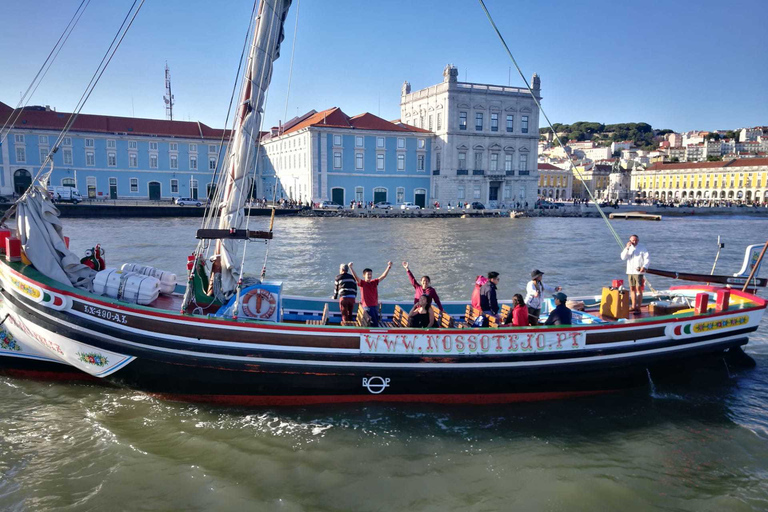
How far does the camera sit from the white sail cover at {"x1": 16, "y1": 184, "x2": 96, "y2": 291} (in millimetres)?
7531

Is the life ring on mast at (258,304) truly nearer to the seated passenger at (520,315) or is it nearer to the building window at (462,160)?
the seated passenger at (520,315)

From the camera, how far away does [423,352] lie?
7355mm

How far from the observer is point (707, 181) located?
313 ft

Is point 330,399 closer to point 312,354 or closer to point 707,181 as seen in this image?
point 312,354

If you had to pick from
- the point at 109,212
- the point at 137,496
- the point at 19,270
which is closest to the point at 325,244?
the point at 19,270

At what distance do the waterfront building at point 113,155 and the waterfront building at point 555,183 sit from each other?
64292mm

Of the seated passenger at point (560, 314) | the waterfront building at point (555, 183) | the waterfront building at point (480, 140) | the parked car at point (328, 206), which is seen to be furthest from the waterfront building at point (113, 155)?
the waterfront building at point (555, 183)

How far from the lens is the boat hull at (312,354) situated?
7.12m

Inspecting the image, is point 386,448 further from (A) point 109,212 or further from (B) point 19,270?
(A) point 109,212

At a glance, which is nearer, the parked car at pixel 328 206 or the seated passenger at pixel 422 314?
the seated passenger at pixel 422 314

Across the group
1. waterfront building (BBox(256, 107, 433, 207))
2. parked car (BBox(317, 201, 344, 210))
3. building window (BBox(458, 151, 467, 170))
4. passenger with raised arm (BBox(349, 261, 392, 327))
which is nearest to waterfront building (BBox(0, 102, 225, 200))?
waterfront building (BBox(256, 107, 433, 207))

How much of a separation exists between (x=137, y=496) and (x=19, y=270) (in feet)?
12.6

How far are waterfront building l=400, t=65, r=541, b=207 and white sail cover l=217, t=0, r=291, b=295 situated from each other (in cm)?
5137

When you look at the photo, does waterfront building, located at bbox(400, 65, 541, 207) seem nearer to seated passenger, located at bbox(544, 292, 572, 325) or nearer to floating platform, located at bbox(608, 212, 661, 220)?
floating platform, located at bbox(608, 212, 661, 220)
